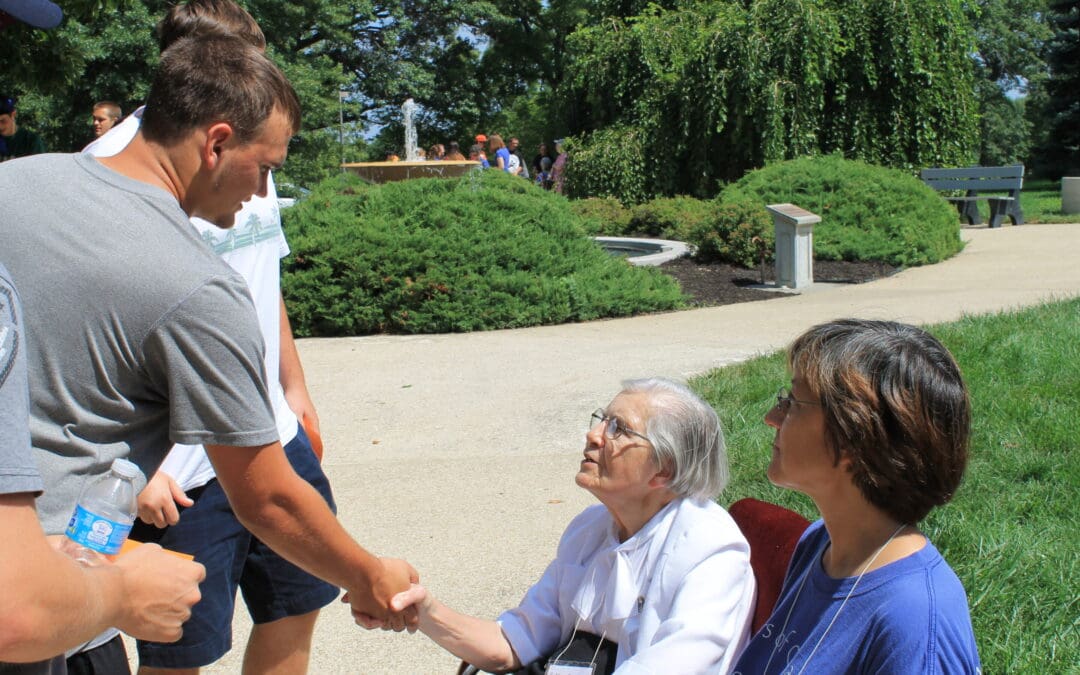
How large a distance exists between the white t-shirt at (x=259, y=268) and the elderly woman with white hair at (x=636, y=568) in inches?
22.3

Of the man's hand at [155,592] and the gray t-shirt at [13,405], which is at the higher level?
the gray t-shirt at [13,405]

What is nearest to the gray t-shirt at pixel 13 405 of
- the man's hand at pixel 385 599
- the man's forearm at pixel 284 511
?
the man's forearm at pixel 284 511

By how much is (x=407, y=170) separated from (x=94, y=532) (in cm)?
1112

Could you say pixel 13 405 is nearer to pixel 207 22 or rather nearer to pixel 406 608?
pixel 406 608

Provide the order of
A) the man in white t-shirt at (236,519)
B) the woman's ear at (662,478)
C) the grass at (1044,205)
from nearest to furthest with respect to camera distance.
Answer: the man in white t-shirt at (236,519)
the woman's ear at (662,478)
the grass at (1044,205)

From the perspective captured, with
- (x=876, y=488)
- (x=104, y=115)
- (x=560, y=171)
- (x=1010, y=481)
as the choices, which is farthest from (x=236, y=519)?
(x=560, y=171)

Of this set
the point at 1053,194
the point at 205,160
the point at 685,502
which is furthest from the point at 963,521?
the point at 1053,194

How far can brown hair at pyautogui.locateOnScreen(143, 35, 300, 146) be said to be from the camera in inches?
75.3

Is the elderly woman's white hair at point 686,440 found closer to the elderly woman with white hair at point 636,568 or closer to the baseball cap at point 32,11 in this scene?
the elderly woman with white hair at point 636,568

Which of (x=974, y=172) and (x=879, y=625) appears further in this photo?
(x=974, y=172)

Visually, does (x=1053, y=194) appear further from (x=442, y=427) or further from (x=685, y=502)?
(x=685, y=502)

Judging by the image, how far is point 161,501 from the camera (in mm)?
2369

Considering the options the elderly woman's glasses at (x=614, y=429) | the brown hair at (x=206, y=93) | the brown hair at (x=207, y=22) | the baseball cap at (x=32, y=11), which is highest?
the brown hair at (x=207, y=22)

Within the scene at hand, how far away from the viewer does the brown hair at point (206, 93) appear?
1.91 m
